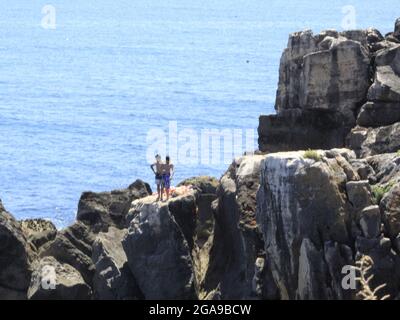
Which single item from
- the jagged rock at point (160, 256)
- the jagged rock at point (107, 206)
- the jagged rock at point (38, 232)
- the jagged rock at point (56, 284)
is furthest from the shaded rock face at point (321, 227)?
the jagged rock at point (38, 232)

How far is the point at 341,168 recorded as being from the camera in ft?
222

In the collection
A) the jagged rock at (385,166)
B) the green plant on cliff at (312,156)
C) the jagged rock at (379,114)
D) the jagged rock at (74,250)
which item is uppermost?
the jagged rock at (379,114)

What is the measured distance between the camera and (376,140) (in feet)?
259

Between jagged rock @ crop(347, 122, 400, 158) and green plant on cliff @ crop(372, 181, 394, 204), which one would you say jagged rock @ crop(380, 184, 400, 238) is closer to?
green plant on cliff @ crop(372, 181, 394, 204)

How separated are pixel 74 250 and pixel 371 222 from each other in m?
17.6

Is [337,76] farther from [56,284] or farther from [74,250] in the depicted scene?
[56,284]

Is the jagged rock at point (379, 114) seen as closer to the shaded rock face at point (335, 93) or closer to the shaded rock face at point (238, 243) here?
the shaded rock face at point (335, 93)

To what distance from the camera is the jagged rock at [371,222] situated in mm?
65500

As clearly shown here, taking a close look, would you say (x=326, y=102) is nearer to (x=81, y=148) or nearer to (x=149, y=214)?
(x=149, y=214)

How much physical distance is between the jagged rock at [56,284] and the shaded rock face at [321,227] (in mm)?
9954

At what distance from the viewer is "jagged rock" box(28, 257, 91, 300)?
2867 inches

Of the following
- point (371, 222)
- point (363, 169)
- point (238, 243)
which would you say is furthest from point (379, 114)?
point (371, 222)
